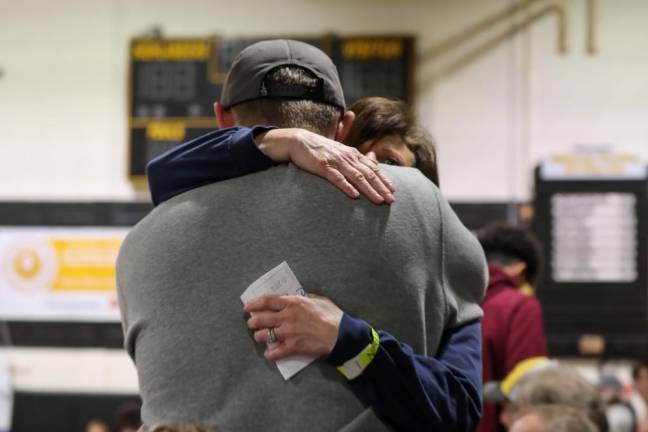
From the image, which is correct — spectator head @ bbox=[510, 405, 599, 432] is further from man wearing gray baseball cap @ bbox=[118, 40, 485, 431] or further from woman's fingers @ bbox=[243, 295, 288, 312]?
woman's fingers @ bbox=[243, 295, 288, 312]

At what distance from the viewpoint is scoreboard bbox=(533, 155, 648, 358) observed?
20.4 feet

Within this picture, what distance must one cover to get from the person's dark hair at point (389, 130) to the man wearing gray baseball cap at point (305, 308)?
13.0 inches

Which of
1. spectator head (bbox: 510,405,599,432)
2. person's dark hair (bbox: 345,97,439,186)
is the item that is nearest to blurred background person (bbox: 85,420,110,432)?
spectator head (bbox: 510,405,599,432)

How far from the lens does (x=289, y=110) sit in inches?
57.2

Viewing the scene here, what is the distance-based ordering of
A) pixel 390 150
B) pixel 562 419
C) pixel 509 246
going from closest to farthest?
pixel 390 150 → pixel 562 419 → pixel 509 246

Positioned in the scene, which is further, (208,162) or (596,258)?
(596,258)

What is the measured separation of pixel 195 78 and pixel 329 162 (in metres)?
5.38

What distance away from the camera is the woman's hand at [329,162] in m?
1.34

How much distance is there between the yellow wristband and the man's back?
3 centimetres

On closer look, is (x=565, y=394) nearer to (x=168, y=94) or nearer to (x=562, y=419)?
(x=562, y=419)

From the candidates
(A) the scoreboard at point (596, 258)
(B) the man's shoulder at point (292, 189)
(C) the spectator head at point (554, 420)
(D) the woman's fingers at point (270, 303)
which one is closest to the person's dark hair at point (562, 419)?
(C) the spectator head at point (554, 420)

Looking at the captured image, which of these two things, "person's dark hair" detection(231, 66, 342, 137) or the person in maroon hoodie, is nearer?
"person's dark hair" detection(231, 66, 342, 137)

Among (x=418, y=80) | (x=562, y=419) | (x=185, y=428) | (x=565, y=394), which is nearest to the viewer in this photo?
(x=185, y=428)

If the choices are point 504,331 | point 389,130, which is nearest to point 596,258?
point 504,331
